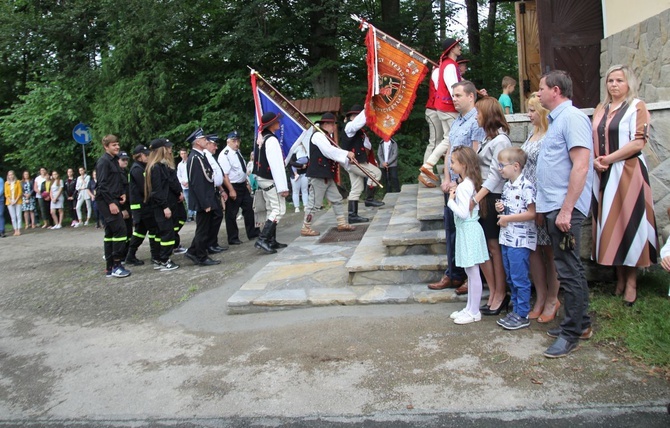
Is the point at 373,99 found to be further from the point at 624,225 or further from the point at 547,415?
the point at 547,415

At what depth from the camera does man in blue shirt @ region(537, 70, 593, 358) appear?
149 inches

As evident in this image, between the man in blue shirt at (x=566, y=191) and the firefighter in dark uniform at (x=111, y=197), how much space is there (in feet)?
19.1

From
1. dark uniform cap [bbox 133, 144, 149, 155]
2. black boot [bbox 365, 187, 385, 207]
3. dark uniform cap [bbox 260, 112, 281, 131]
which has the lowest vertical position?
black boot [bbox 365, 187, 385, 207]

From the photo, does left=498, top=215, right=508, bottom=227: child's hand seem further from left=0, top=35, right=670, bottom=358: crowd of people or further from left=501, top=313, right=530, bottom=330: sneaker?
left=501, top=313, right=530, bottom=330: sneaker

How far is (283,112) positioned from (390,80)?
170 centimetres

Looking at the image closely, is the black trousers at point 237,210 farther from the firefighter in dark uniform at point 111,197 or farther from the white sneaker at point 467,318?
the white sneaker at point 467,318

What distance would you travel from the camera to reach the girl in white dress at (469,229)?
462 cm

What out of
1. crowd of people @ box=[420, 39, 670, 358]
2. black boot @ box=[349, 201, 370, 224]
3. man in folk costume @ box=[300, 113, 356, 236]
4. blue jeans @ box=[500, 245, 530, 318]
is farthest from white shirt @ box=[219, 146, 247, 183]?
blue jeans @ box=[500, 245, 530, 318]

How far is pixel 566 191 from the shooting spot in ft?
12.9

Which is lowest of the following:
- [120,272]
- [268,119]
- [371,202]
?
[120,272]

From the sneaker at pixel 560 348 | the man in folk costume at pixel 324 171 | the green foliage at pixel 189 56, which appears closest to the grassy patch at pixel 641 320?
the sneaker at pixel 560 348

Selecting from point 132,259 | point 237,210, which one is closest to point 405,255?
point 237,210

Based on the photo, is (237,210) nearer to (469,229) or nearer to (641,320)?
(469,229)

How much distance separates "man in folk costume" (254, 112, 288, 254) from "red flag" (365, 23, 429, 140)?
1.46 meters
